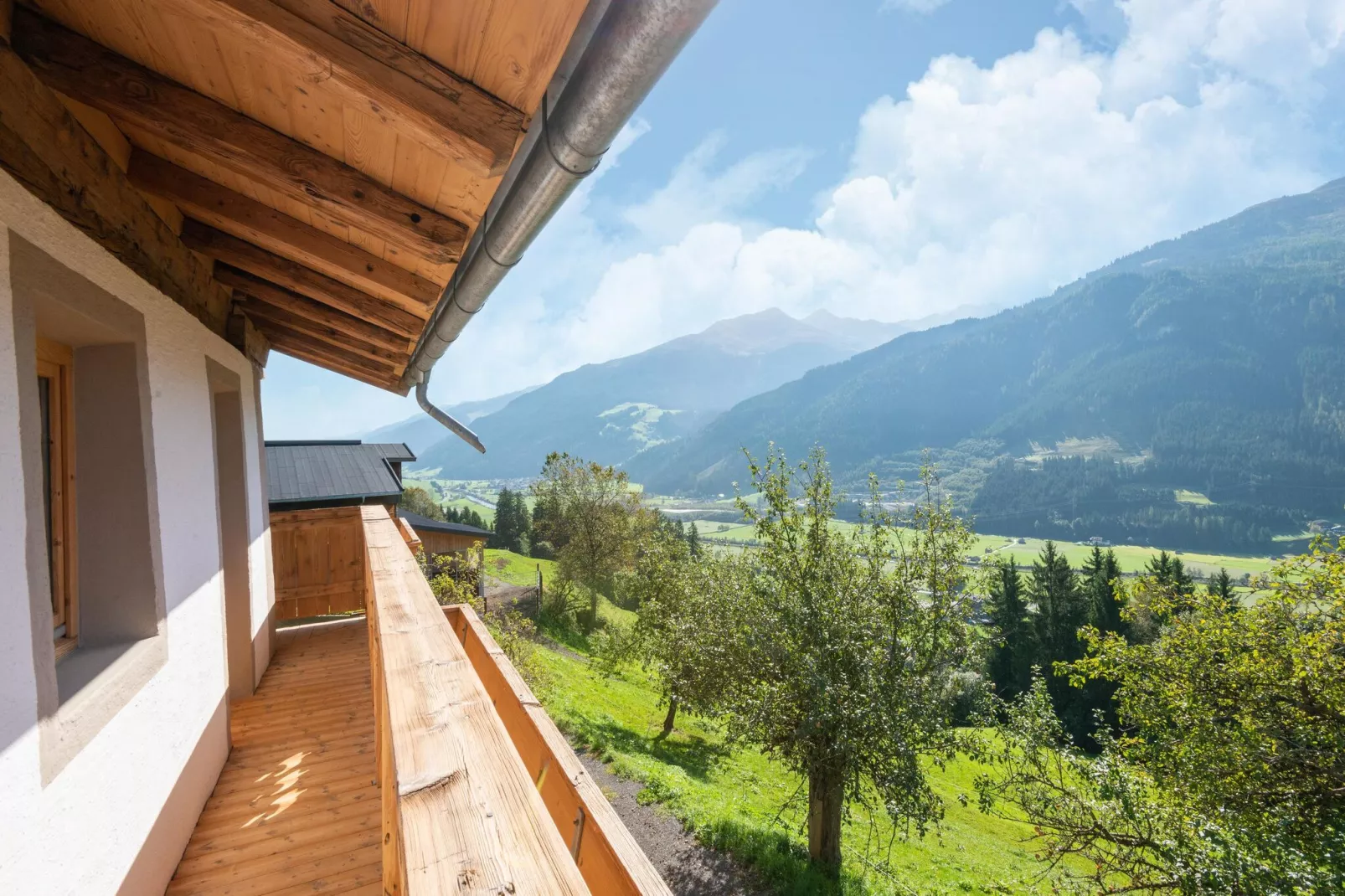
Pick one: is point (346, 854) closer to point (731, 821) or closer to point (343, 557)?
point (343, 557)

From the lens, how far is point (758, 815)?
12.3 m

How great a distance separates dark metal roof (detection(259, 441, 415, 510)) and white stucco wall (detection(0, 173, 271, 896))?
7.61m

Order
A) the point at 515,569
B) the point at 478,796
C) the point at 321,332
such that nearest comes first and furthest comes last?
the point at 478,796
the point at 321,332
the point at 515,569

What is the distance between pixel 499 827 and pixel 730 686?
10.9 metres

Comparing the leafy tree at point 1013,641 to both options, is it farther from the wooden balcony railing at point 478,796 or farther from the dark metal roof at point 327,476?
the wooden balcony railing at point 478,796

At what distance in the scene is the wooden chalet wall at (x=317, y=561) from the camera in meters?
7.78

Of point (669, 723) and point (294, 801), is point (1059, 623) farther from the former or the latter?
point (294, 801)

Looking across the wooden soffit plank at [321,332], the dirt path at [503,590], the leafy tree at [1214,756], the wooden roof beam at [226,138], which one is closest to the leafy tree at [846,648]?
the leafy tree at [1214,756]

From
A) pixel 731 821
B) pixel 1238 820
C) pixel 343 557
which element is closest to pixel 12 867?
pixel 343 557

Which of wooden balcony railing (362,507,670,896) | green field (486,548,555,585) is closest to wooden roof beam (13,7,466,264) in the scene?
wooden balcony railing (362,507,670,896)

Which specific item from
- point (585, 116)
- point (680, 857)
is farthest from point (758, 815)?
point (585, 116)

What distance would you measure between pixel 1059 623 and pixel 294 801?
4125 cm

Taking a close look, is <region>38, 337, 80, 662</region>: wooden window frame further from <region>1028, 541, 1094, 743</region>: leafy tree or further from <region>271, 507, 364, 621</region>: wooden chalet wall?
<region>1028, 541, 1094, 743</region>: leafy tree

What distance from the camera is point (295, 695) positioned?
5055mm
